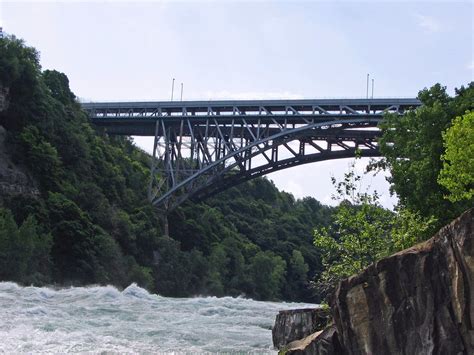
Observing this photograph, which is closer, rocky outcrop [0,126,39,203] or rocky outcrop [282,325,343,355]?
rocky outcrop [282,325,343,355]

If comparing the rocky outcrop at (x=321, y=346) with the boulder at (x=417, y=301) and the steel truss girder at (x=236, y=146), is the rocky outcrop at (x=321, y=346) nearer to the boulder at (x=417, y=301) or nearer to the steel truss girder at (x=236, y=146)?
the boulder at (x=417, y=301)

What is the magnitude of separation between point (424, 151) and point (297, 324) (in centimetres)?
595

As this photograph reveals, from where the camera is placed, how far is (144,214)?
5281cm

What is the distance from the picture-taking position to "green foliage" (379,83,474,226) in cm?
1864

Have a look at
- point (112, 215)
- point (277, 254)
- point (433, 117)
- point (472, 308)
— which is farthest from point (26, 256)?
point (277, 254)

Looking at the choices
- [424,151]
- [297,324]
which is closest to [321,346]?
[297,324]

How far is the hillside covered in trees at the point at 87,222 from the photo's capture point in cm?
4103

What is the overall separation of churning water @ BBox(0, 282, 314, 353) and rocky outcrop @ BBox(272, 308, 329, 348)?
1.69 ft

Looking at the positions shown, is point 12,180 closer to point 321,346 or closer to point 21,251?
point 21,251

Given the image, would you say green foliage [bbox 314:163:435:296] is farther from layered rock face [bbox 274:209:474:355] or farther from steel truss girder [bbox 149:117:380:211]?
steel truss girder [bbox 149:117:380:211]

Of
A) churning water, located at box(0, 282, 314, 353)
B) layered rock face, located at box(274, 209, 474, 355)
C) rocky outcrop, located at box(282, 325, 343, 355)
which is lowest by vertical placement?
churning water, located at box(0, 282, 314, 353)

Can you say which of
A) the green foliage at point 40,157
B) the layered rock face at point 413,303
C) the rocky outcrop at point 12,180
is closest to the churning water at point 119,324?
the layered rock face at point 413,303

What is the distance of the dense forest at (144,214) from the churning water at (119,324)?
330cm

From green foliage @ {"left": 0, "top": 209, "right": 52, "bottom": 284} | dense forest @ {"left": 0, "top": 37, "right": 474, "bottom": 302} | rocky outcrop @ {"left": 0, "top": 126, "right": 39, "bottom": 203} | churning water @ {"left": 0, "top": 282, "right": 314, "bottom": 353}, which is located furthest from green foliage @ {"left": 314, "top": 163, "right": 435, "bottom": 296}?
rocky outcrop @ {"left": 0, "top": 126, "right": 39, "bottom": 203}
